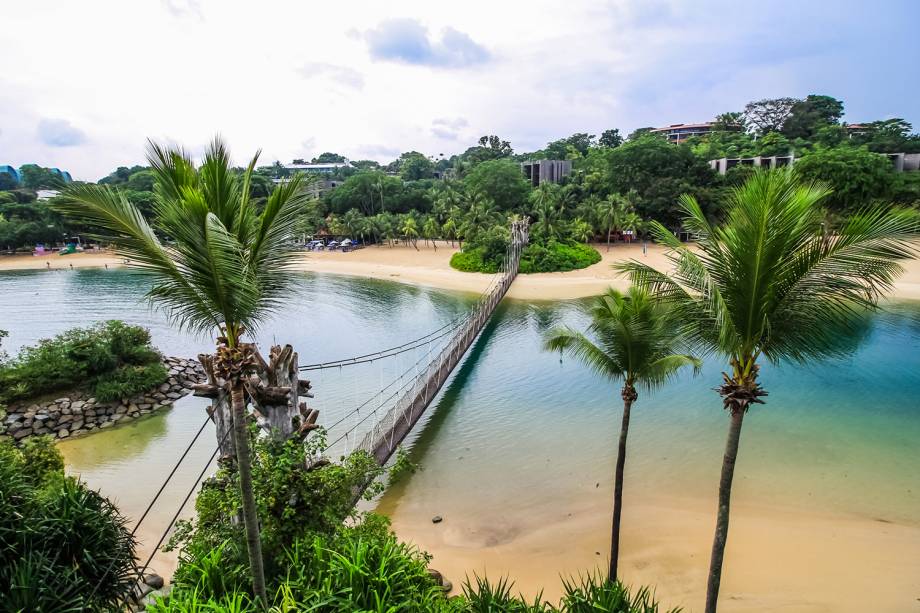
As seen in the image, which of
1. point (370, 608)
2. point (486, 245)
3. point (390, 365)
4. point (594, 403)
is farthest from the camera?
point (486, 245)

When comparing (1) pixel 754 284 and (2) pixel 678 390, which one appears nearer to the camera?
(1) pixel 754 284

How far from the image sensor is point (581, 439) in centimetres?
1101

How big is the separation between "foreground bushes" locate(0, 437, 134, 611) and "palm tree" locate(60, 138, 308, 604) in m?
1.68

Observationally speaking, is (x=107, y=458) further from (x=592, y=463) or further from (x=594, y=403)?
(x=594, y=403)

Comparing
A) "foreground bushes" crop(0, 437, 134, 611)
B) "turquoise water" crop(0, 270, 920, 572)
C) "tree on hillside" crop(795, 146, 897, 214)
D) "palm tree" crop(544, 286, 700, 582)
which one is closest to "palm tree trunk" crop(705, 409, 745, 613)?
"palm tree" crop(544, 286, 700, 582)

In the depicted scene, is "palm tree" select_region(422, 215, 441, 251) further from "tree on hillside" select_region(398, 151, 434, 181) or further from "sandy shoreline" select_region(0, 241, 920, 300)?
"tree on hillside" select_region(398, 151, 434, 181)

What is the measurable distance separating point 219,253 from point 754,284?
12.7ft

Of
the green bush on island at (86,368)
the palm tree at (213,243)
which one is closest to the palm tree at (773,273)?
the palm tree at (213,243)

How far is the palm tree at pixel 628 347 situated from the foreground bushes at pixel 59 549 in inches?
204

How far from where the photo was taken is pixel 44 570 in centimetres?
388

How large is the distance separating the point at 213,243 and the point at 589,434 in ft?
32.9

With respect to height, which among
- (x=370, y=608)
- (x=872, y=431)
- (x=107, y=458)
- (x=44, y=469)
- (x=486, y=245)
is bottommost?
(x=107, y=458)

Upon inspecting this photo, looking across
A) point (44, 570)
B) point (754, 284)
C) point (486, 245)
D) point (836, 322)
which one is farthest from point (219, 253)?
point (486, 245)

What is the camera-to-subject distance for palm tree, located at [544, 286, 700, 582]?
5.92 metres
